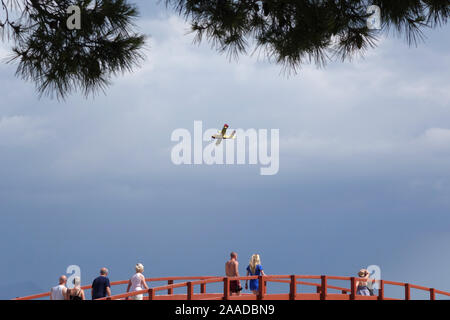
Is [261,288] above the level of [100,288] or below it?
below

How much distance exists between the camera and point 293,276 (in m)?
17.0

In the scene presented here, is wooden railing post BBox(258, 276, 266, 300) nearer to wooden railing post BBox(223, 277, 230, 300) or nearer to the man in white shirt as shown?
wooden railing post BBox(223, 277, 230, 300)

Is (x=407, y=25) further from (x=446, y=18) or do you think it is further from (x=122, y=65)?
(x=122, y=65)

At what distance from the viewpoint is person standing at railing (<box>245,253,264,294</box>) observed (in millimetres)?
16578

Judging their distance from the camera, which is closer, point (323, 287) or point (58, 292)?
point (58, 292)

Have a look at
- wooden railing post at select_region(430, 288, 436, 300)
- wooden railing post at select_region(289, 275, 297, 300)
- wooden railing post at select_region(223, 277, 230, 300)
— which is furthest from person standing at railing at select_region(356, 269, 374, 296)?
wooden railing post at select_region(223, 277, 230, 300)

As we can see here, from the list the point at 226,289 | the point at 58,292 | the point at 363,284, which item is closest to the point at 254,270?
the point at 226,289

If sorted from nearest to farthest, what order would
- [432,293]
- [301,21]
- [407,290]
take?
1. [301,21]
2. [407,290]
3. [432,293]

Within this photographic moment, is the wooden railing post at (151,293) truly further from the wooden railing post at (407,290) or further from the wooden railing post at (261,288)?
the wooden railing post at (407,290)

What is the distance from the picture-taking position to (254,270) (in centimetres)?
1686

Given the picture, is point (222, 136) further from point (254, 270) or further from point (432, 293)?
point (432, 293)

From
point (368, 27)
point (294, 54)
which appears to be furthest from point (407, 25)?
point (294, 54)
